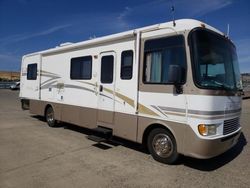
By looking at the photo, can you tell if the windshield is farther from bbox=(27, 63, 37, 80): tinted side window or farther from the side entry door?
bbox=(27, 63, 37, 80): tinted side window

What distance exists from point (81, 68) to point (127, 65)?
6.94ft

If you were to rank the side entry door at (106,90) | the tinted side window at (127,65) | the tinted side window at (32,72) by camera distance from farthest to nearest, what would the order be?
the tinted side window at (32,72)
the side entry door at (106,90)
the tinted side window at (127,65)

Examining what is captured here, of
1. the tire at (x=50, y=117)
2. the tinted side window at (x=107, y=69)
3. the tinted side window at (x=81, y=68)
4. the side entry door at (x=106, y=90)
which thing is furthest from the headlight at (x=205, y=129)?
the tire at (x=50, y=117)

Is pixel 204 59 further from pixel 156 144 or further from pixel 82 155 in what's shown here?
pixel 82 155

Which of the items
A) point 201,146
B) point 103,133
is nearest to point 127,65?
point 103,133

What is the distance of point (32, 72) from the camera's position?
431 inches

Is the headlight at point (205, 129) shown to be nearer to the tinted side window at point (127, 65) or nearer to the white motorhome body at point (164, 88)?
the white motorhome body at point (164, 88)

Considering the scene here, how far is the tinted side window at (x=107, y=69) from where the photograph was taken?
6859 millimetres

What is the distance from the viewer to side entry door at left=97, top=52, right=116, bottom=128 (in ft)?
22.3

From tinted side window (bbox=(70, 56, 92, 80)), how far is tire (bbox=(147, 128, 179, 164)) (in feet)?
9.28

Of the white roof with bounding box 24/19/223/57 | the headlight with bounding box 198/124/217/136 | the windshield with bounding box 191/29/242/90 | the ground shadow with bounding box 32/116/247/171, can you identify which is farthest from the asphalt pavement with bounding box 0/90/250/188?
the white roof with bounding box 24/19/223/57

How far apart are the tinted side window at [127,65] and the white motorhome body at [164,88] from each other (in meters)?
0.02

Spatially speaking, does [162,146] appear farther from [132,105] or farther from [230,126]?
[230,126]

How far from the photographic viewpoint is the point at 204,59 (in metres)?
5.12
